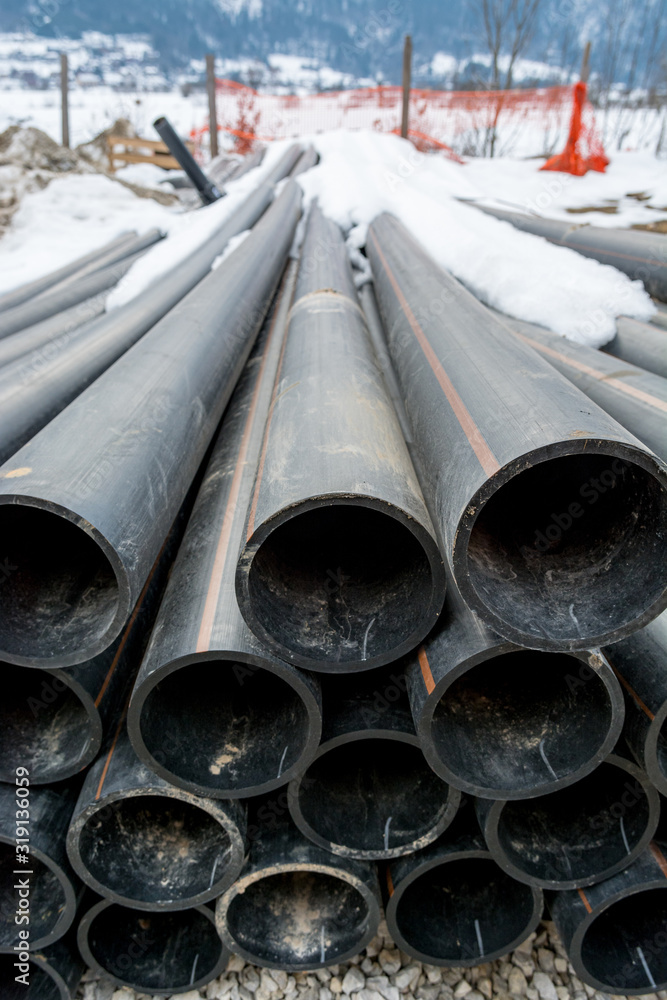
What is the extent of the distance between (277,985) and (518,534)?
5.35ft

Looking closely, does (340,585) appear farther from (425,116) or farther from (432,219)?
(425,116)

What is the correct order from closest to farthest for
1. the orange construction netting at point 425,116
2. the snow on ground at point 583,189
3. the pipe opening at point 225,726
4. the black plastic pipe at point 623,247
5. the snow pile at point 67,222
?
the pipe opening at point 225,726 → the black plastic pipe at point 623,247 → the snow pile at point 67,222 → the snow on ground at point 583,189 → the orange construction netting at point 425,116

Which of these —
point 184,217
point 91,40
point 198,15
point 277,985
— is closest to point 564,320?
point 277,985

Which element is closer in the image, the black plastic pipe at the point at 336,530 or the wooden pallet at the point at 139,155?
the black plastic pipe at the point at 336,530

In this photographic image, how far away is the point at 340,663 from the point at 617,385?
1.35m

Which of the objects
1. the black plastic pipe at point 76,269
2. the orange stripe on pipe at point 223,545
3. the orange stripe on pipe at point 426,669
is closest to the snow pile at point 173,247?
the black plastic pipe at point 76,269

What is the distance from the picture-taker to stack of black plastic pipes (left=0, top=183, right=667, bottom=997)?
4.21 ft

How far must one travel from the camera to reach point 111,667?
1693mm

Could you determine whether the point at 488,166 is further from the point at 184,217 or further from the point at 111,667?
the point at 111,667

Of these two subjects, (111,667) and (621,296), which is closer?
(111,667)

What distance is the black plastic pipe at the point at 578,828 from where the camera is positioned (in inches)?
63.6

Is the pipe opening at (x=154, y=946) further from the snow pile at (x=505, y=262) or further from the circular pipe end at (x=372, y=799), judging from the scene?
the snow pile at (x=505, y=262)

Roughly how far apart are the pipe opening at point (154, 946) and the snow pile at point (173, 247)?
3120mm

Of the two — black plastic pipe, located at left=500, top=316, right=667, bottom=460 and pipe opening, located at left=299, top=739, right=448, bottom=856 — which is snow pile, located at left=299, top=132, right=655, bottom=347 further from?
pipe opening, located at left=299, top=739, right=448, bottom=856
